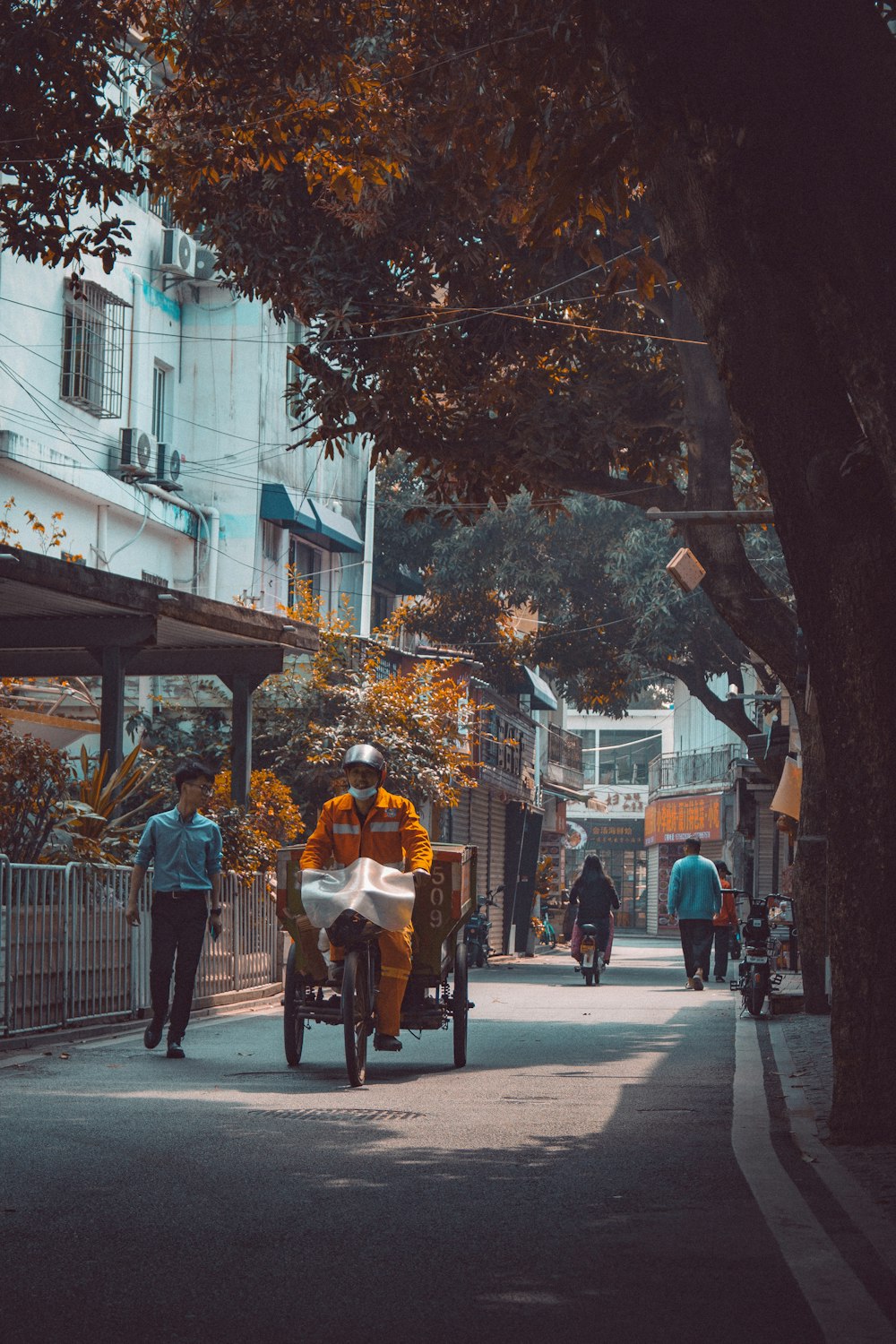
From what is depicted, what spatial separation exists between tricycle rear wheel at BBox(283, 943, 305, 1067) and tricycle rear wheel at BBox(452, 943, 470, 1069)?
979 millimetres

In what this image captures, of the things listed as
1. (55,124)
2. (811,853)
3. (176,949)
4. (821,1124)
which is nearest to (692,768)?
(811,853)

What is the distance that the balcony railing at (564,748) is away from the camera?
55.9 m

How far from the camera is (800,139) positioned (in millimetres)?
7211

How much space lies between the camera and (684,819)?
6059cm

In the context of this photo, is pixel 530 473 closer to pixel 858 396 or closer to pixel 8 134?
pixel 8 134

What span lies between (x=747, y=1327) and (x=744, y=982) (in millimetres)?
12401

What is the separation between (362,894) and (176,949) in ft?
7.09

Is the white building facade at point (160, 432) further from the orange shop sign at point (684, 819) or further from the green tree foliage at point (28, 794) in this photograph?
the orange shop sign at point (684, 819)

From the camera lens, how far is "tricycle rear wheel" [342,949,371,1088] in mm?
10227

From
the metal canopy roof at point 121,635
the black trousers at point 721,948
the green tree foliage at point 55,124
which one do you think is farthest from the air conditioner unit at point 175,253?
the green tree foliage at point 55,124

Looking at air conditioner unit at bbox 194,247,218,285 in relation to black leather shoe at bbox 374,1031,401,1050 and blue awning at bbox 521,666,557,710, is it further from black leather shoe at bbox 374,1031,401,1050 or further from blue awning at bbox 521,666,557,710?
black leather shoe at bbox 374,1031,401,1050

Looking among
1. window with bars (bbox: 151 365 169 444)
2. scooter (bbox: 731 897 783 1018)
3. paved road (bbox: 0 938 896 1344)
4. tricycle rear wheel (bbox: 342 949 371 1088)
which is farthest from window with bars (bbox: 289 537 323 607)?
tricycle rear wheel (bbox: 342 949 371 1088)

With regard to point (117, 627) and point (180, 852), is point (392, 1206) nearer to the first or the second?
point (180, 852)

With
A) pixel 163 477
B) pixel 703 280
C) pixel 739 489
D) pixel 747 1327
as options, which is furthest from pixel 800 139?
pixel 163 477
